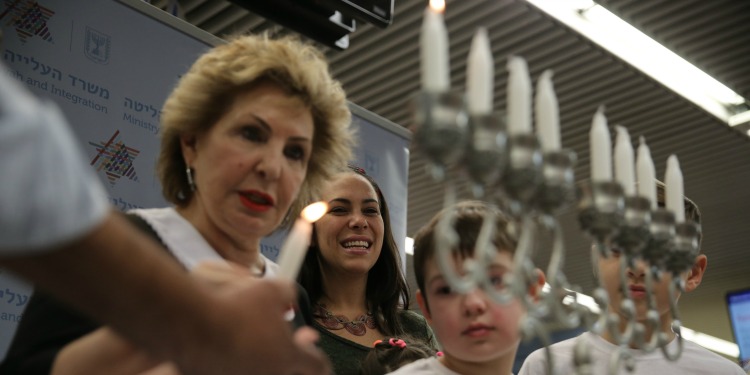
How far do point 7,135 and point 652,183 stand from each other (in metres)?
1.02

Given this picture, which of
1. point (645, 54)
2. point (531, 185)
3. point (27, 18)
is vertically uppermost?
point (645, 54)

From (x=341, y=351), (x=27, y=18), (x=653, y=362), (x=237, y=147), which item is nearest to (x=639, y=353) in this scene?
(x=653, y=362)

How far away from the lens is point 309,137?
1610mm

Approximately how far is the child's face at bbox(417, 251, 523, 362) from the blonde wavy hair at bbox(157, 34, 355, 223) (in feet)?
1.40

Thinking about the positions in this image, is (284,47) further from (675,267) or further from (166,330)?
(166,330)

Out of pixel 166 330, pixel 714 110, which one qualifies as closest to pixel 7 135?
pixel 166 330

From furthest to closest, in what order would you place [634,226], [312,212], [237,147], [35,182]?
[237,147], [634,226], [312,212], [35,182]

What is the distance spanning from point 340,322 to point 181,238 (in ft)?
3.86

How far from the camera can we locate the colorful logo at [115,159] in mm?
2856

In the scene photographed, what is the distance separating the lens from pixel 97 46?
2.95m

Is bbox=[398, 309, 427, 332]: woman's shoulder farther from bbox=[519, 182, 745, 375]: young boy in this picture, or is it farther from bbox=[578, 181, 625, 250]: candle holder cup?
bbox=[578, 181, 625, 250]: candle holder cup

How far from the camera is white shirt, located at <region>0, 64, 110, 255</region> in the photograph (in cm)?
61

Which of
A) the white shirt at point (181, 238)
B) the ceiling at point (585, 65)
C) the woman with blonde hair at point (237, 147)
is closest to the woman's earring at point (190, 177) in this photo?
the woman with blonde hair at point (237, 147)

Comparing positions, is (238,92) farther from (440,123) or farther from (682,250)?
(682,250)
